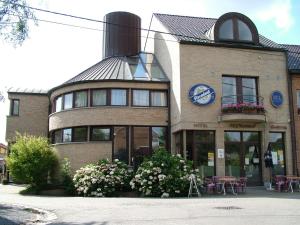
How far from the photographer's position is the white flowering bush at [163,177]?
19281 mm

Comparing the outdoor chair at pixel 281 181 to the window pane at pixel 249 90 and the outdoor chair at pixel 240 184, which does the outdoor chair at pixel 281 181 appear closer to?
the outdoor chair at pixel 240 184

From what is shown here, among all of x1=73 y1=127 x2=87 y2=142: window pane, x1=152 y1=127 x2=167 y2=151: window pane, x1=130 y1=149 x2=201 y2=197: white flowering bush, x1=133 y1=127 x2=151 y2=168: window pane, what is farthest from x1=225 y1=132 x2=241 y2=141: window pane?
x1=73 y1=127 x2=87 y2=142: window pane

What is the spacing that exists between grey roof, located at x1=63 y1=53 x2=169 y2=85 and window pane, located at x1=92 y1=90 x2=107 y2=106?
2.57 feet

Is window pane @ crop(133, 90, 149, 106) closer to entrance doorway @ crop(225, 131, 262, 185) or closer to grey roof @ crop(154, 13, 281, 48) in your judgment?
grey roof @ crop(154, 13, 281, 48)

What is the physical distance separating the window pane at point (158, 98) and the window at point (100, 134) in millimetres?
3228

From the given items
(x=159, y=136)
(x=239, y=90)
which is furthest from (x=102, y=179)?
(x=239, y=90)

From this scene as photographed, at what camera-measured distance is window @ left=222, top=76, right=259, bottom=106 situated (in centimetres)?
2305

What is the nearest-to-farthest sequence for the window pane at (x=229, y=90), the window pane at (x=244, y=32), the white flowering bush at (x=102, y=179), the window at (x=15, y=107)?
the white flowering bush at (x=102, y=179) → the window pane at (x=229, y=90) → the window pane at (x=244, y=32) → the window at (x=15, y=107)

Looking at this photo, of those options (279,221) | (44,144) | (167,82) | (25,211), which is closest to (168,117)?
(167,82)

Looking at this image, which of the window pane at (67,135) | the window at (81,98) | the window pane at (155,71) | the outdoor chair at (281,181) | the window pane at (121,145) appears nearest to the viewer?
the outdoor chair at (281,181)

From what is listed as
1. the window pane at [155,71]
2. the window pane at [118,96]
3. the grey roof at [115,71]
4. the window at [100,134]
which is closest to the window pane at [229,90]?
the grey roof at [115,71]

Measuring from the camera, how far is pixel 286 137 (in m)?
23.4

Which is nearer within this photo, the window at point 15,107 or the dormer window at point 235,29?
the dormer window at point 235,29

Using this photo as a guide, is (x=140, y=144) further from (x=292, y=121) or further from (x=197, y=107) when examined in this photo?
(x=292, y=121)
